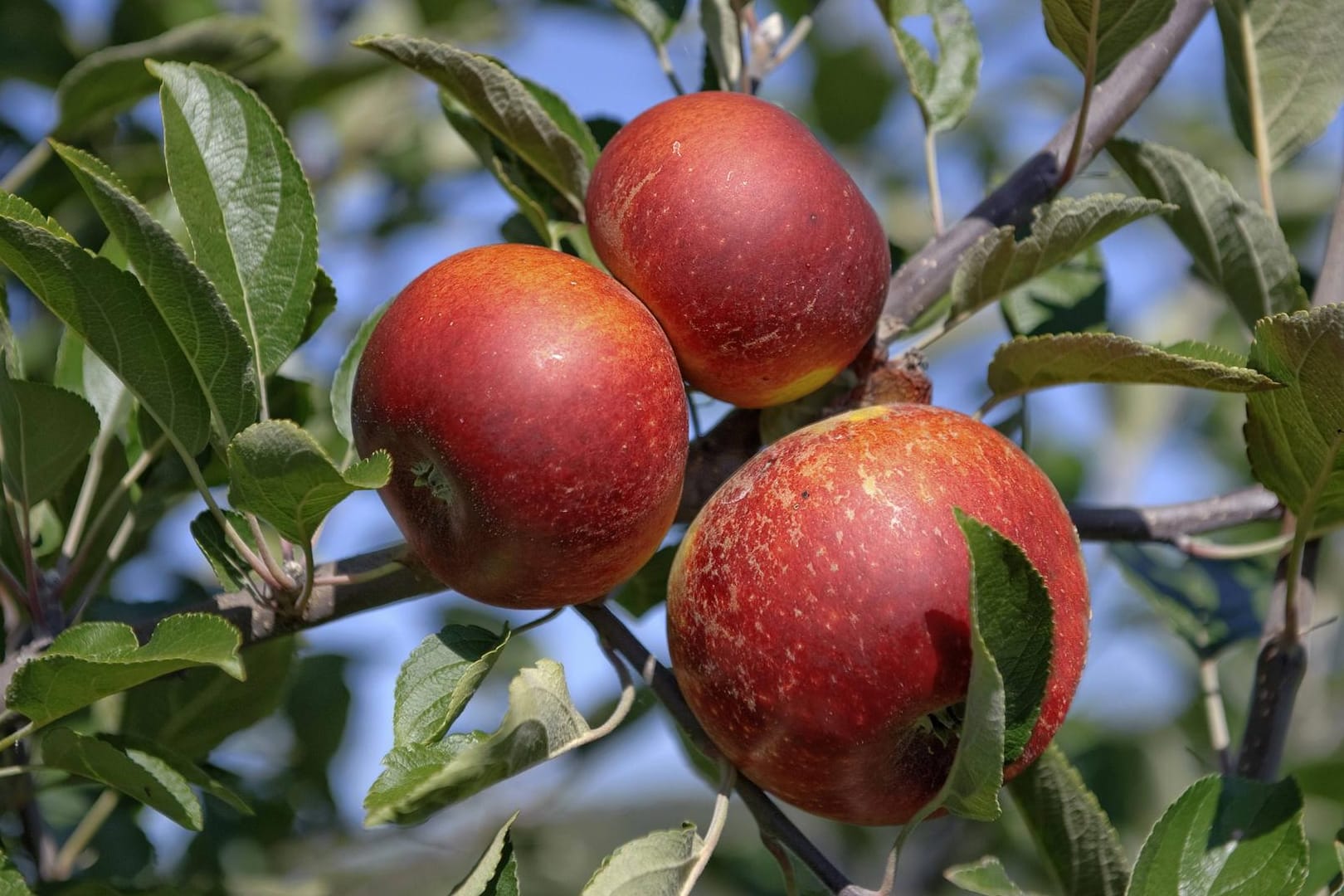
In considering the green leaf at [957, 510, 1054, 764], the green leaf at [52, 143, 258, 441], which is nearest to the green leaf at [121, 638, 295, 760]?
the green leaf at [52, 143, 258, 441]

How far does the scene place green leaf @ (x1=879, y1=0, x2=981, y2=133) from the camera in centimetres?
161

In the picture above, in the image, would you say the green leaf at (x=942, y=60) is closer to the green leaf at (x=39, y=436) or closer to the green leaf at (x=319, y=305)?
the green leaf at (x=319, y=305)

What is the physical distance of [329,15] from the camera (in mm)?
3111

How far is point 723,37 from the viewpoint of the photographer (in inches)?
63.2

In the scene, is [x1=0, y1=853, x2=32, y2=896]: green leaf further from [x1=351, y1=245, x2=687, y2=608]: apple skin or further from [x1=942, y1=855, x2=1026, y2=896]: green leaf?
[x1=942, y1=855, x2=1026, y2=896]: green leaf

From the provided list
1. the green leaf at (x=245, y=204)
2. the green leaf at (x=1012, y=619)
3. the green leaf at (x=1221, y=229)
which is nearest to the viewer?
the green leaf at (x=1012, y=619)

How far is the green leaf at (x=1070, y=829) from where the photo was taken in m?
1.37

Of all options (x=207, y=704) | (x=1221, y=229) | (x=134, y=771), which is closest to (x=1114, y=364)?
(x=1221, y=229)

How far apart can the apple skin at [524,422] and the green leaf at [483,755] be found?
12cm

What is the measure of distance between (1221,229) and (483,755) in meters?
1.15

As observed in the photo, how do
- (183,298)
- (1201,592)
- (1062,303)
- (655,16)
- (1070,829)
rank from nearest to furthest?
(183,298)
(1070,829)
(655,16)
(1062,303)
(1201,592)

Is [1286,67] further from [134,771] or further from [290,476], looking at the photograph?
[134,771]

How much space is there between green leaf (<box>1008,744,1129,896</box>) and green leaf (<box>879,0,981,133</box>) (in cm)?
82

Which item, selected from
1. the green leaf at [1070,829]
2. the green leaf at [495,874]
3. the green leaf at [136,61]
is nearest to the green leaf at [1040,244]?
the green leaf at [1070,829]
